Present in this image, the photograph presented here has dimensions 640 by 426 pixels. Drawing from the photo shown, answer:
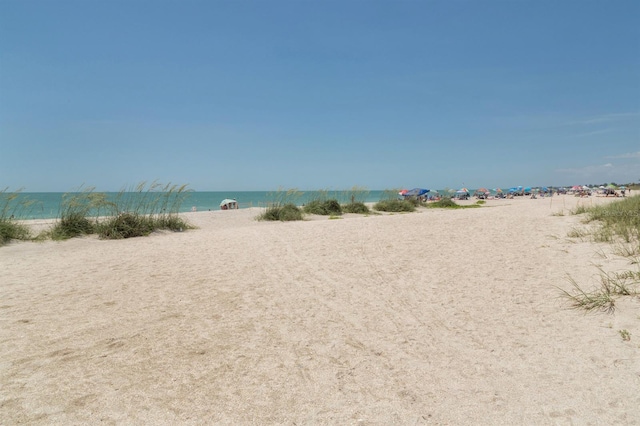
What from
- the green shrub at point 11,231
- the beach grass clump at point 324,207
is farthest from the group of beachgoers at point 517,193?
the green shrub at point 11,231

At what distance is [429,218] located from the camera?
1353cm

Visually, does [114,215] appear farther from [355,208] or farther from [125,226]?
[355,208]

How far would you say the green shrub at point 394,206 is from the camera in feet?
69.1

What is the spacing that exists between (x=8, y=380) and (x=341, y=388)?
103 inches

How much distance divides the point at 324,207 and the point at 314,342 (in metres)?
14.8

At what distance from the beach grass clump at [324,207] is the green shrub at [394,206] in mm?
3071

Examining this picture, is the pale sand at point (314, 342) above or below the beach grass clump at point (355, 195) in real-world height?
below

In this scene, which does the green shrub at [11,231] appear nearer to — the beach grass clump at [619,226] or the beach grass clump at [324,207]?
the beach grass clump at [324,207]

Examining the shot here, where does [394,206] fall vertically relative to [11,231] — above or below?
above

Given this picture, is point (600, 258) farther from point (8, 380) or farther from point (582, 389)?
point (8, 380)

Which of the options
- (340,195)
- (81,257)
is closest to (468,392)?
(81,257)

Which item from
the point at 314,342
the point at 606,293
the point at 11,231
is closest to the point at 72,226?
the point at 11,231

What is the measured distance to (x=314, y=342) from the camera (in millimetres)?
3859

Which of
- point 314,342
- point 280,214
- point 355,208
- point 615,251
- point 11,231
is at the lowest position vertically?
point 314,342
